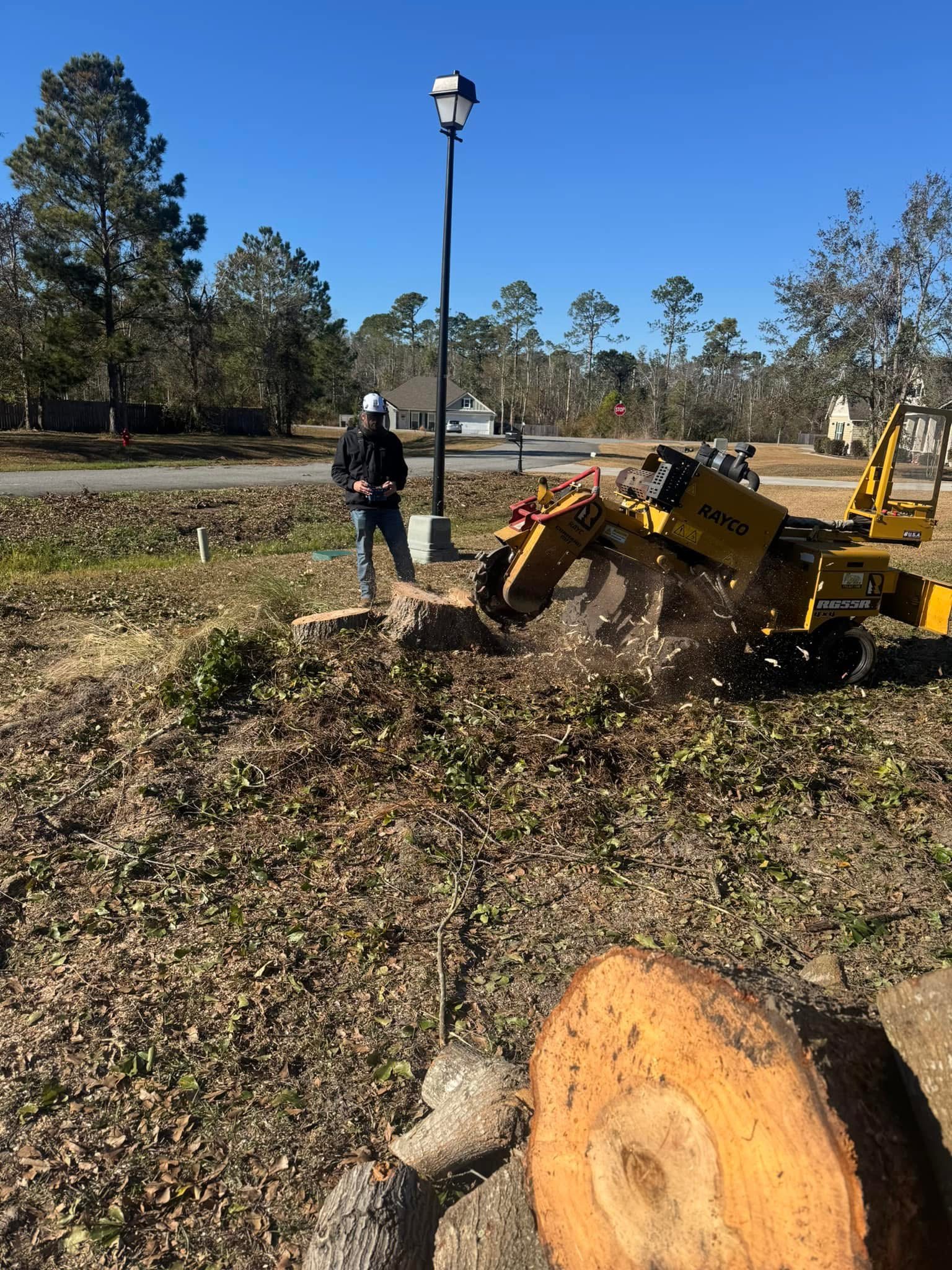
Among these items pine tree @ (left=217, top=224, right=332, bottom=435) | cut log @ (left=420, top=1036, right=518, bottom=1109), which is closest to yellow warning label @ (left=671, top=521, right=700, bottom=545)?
cut log @ (left=420, top=1036, right=518, bottom=1109)

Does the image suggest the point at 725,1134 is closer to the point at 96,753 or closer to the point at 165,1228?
the point at 165,1228

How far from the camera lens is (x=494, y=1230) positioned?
235cm

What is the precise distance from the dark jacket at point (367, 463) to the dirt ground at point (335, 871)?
1.17 m

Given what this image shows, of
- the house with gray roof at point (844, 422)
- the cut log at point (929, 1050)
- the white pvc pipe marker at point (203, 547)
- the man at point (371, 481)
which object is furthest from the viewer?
the house with gray roof at point (844, 422)

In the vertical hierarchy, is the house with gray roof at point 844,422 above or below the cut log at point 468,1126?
above

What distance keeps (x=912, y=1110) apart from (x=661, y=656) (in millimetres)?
4454

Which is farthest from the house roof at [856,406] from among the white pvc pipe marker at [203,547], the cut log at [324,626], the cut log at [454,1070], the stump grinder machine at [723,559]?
the cut log at [454,1070]

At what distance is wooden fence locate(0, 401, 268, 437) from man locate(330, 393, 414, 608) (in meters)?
35.9

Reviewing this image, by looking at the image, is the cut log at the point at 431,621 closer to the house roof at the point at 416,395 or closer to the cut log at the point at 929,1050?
the cut log at the point at 929,1050

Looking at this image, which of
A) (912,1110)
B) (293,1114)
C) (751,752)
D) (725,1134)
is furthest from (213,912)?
(751,752)

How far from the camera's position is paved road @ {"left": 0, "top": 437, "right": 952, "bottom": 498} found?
1955 cm

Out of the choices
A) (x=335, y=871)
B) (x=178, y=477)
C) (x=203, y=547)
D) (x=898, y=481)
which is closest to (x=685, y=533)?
(x=898, y=481)

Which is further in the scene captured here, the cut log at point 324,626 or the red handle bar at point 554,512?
the cut log at point 324,626

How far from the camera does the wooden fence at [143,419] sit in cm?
3941
